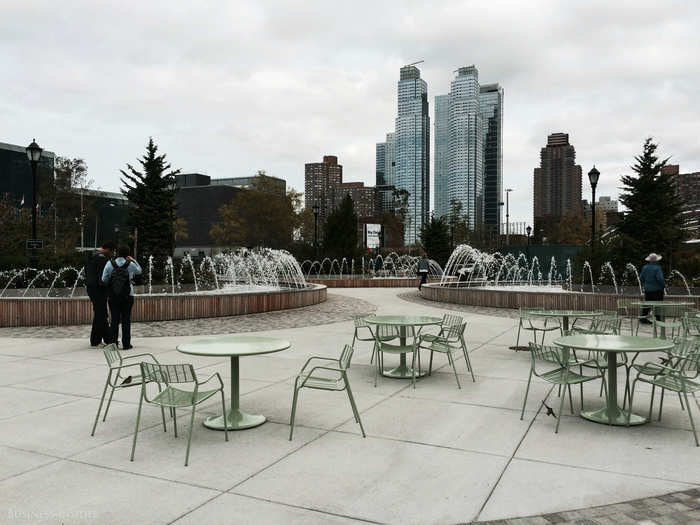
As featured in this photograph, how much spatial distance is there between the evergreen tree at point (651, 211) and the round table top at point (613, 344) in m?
19.3

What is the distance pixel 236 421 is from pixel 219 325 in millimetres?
7723

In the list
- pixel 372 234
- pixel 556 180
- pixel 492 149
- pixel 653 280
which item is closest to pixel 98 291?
pixel 653 280

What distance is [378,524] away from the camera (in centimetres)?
341

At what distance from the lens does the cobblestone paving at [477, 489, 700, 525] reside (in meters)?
3.43

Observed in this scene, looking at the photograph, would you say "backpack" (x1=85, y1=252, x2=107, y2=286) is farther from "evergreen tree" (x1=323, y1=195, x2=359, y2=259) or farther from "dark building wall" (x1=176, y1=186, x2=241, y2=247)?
"dark building wall" (x1=176, y1=186, x2=241, y2=247)

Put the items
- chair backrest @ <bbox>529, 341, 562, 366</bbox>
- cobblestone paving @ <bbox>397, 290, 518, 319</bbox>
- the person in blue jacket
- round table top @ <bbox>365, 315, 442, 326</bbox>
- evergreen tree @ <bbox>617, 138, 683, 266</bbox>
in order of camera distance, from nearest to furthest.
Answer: chair backrest @ <bbox>529, 341, 562, 366</bbox>
round table top @ <bbox>365, 315, 442, 326</bbox>
the person in blue jacket
cobblestone paving @ <bbox>397, 290, 518, 319</bbox>
evergreen tree @ <bbox>617, 138, 683, 266</bbox>

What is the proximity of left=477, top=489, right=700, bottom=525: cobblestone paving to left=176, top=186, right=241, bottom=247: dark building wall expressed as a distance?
104937 mm

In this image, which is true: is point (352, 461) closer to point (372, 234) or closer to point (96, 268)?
point (96, 268)

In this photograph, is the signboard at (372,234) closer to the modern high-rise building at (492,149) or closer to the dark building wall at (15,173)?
the dark building wall at (15,173)

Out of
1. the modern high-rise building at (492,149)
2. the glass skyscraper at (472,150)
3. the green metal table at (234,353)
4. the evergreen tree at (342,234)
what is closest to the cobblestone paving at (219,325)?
the green metal table at (234,353)

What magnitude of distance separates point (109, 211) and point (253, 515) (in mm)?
102766

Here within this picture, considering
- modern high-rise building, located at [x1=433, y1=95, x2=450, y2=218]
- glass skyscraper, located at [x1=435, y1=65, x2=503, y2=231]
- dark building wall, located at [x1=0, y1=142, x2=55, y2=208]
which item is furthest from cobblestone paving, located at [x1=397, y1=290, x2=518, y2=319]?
modern high-rise building, located at [x1=433, y1=95, x2=450, y2=218]

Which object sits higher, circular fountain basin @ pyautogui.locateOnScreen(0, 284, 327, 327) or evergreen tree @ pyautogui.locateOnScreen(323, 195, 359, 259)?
evergreen tree @ pyautogui.locateOnScreen(323, 195, 359, 259)

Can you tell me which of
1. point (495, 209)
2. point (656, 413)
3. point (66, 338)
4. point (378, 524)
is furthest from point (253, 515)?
point (495, 209)
